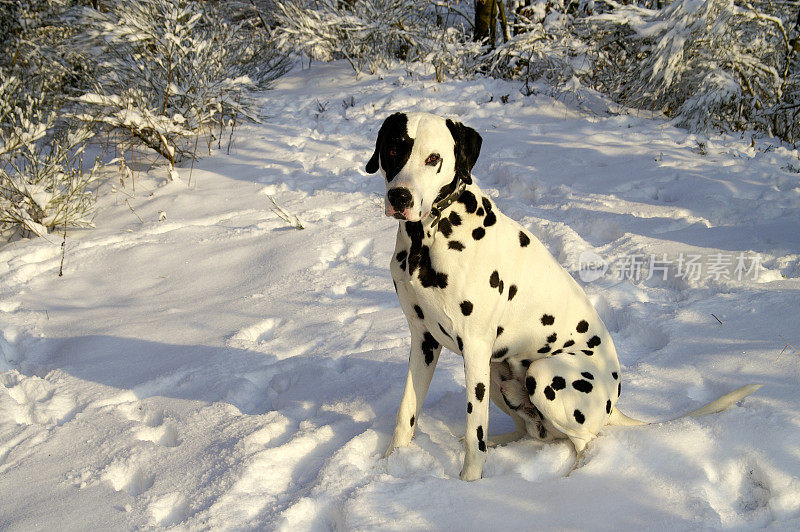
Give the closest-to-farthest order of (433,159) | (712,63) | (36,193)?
(433,159)
(36,193)
(712,63)

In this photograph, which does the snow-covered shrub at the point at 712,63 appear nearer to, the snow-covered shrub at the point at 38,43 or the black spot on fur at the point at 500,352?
the black spot on fur at the point at 500,352

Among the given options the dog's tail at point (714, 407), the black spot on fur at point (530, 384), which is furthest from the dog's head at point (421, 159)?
the dog's tail at point (714, 407)

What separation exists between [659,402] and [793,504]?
0.86m

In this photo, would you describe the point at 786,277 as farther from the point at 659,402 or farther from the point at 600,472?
the point at 600,472

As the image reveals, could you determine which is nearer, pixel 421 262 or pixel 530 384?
pixel 421 262

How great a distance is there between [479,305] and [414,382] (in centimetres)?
56

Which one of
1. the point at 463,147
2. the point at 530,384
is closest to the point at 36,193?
the point at 463,147

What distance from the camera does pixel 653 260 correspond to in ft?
15.0

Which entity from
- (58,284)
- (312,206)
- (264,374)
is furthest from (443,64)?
(264,374)

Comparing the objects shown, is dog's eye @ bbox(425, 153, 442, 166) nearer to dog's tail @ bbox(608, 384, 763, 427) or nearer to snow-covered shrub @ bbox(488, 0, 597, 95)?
dog's tail @ bbox(608, 384, 763, 427)

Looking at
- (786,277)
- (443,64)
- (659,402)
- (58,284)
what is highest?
(443,64)

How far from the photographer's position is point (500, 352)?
8.95 ft

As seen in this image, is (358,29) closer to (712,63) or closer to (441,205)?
(712,63)

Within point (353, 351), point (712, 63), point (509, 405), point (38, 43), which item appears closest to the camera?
point (509, 405)
